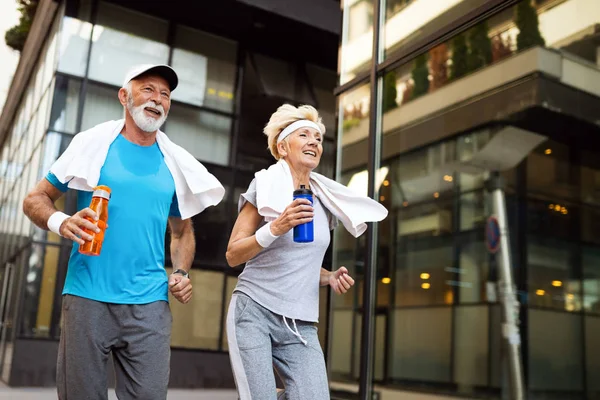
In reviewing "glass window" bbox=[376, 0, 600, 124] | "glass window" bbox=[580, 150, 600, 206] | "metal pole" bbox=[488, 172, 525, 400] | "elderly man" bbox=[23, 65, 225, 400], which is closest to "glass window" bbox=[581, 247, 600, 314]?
"glass window" bbox=[580, 150, 600, 206]

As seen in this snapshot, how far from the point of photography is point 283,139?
136 inches

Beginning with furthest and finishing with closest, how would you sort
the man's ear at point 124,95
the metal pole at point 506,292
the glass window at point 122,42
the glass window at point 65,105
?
the glass window at point 122,42 → the glass window at point 65,105 → the metal pole at point 506,292 → the man's ear at point 124,95

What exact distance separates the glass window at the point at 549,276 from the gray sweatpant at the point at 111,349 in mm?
4845

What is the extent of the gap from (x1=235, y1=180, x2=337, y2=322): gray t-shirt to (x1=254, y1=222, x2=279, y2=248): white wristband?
249 mm

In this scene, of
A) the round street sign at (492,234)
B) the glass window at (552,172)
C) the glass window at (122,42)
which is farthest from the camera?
the glass window at (122,42)

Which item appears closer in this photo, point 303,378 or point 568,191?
point 303,378

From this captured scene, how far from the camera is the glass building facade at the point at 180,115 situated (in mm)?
12234

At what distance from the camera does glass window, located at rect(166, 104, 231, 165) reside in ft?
45.1

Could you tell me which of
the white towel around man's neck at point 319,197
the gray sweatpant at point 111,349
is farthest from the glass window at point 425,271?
the gray sweatpant at point 111,349

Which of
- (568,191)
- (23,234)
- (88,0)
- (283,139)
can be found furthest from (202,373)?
(283,139)

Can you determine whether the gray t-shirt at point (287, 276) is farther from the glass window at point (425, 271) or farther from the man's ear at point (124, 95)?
the glass window at point (425, 271)

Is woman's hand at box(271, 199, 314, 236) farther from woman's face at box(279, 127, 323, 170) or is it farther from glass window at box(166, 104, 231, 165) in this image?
glass window at box(166, 104, 231, 165)

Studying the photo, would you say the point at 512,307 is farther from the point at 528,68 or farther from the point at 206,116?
the point at 206,116

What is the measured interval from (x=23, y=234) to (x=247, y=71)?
6.01 m
